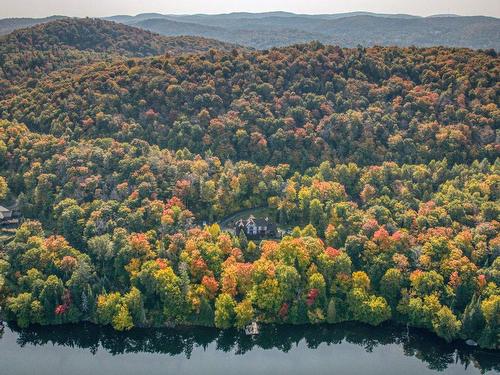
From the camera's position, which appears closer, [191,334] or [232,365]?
[232,365]

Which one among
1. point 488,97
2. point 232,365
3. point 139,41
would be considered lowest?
point 232,365

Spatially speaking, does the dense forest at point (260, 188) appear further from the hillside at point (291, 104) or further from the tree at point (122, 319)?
the hillside at point (291, 104)

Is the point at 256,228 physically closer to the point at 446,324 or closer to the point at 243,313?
the point at 243,313

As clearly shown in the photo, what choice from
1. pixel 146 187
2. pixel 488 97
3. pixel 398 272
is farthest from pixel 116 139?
pixel 488 97

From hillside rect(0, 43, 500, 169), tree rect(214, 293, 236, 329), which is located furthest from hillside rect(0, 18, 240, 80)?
tree rect(214, 293, 236, 329)

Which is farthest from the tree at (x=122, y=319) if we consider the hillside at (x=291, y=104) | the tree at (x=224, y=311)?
the hillside at (x=291, y=104)

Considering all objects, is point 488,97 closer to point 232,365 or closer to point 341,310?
point 341,310

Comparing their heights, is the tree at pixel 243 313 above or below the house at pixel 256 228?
below

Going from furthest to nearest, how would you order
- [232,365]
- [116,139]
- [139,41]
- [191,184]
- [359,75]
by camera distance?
[139,41] → [359,75] → [116,139] → [191,184] → [232,365]
